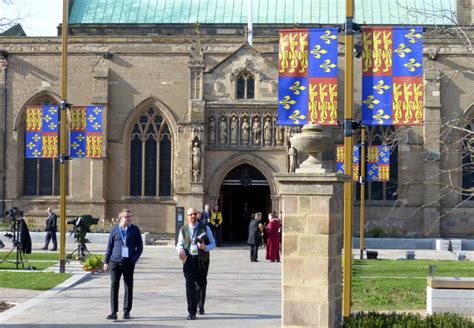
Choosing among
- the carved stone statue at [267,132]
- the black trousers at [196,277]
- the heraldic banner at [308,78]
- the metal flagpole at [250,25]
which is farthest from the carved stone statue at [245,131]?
the heraldic banner at [308,78]

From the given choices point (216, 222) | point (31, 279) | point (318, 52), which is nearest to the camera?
point (318, 52)

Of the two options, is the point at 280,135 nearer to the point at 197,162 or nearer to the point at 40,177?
the point at 197,162

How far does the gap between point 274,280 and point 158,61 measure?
21.2m

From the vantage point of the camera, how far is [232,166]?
138 ft

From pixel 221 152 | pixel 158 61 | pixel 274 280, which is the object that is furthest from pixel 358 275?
pixel 158 61

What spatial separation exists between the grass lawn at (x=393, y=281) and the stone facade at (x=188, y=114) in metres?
11.5

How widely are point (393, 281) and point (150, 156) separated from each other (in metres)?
22.1

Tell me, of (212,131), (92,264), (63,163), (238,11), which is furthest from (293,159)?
(63,163)

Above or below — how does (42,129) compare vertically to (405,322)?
above

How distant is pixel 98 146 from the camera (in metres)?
34.3

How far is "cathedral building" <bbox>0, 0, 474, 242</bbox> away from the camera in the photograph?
137ft

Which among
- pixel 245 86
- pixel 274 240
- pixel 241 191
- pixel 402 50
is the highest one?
pixel 245 86

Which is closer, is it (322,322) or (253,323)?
(322,322)

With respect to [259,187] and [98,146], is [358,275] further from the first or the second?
[259,187]
